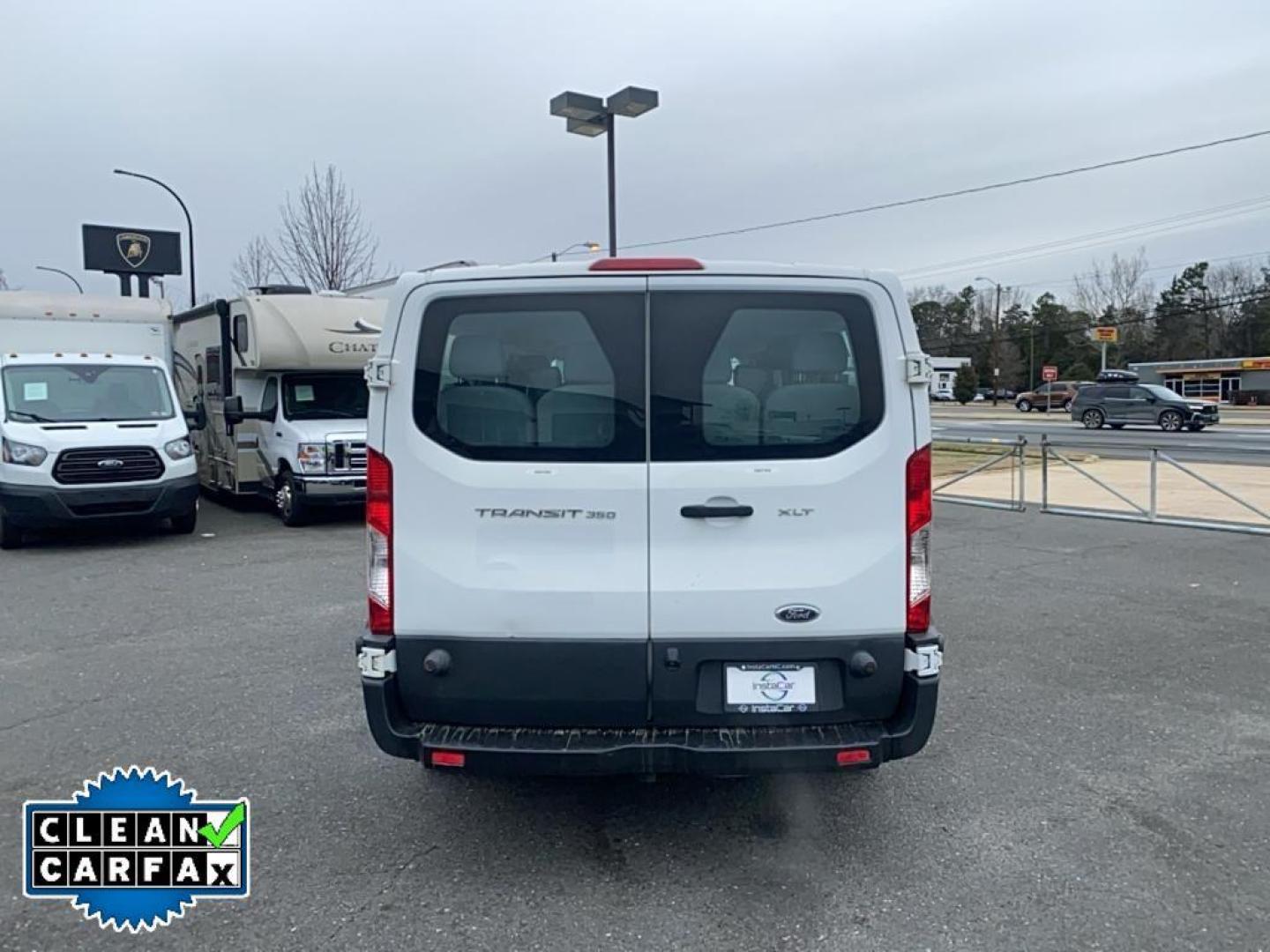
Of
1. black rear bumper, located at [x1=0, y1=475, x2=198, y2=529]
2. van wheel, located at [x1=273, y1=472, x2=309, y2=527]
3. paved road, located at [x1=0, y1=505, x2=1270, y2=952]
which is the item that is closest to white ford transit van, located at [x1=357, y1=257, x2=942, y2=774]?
paved road, located at [x1=0, y1=505, x2=1270, y2=952]

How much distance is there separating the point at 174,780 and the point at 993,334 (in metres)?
90.7

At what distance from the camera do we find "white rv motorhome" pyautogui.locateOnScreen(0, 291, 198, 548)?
10430 mm

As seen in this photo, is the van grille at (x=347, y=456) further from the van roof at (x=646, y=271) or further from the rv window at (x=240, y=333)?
the van roof at (x=646, y=271)

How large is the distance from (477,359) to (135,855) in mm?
2225

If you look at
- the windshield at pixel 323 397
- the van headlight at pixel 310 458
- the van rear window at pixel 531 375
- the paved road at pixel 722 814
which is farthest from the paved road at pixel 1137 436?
the van rear window at pixel 531 375

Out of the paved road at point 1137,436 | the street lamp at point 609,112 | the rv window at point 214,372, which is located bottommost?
the paved road at point 1137,436

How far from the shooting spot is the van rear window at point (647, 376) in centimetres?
341

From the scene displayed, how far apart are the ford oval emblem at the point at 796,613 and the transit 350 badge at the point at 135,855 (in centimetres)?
218

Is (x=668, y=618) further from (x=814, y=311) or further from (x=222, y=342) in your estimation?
(x=222, y=342)

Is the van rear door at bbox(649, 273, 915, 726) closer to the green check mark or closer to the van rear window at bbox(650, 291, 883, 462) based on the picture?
the van rear window at bbox(650, 291, 883, 462)

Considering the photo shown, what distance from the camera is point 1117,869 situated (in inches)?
140

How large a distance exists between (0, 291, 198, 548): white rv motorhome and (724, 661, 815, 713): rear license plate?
951 cm

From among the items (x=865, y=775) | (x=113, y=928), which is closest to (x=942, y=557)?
(x=865, y=775)

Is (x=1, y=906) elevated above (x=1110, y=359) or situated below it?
below
